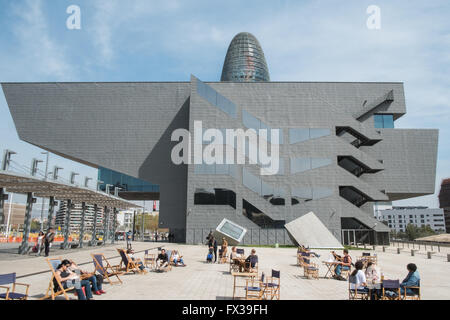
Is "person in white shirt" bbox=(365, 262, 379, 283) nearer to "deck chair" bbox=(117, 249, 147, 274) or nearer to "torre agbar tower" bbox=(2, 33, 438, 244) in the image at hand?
"deck chair" bbox=(117, 249, 147, 274)

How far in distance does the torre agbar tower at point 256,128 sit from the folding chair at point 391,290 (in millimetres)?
30074

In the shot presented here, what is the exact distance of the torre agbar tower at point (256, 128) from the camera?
3869cm

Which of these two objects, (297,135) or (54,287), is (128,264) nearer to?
(54,287)

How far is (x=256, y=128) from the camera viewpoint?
4094cm

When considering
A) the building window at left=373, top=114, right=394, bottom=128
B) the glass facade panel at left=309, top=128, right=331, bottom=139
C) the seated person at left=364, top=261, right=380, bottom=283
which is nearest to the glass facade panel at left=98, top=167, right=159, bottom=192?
the glass facade panel at left=309, top=128, right=331, bottom=139

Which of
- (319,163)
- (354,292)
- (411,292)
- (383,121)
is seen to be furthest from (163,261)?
(383,121)

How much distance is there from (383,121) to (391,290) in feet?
144

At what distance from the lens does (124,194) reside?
48812 mm

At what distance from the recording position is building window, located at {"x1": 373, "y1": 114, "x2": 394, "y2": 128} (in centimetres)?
4656

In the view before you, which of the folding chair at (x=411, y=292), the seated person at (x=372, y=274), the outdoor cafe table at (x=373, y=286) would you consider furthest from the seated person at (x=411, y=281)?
the seated person at (x=372, y=274)

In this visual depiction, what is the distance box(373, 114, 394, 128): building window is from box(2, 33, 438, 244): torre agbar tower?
0.15m

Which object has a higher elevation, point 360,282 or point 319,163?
point 319,163
